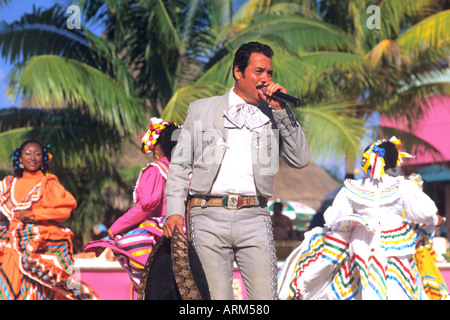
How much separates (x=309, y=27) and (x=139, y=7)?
2837 mm

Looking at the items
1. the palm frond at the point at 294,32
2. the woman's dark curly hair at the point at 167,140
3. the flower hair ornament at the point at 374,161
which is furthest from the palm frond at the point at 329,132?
the woman's dark curly hair at the point at 167,140

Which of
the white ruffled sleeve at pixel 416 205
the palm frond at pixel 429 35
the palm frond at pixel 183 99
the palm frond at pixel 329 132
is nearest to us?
the white ruffled sleeve at pixel 416 205

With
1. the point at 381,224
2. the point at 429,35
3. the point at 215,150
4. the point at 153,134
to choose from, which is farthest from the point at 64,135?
the point at 215,150

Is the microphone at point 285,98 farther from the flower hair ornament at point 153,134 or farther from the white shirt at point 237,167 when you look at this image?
the flower hair ornament at point 153,134

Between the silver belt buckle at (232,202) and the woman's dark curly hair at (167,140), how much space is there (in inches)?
79.8

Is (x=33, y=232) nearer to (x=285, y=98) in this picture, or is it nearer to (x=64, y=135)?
(x=285, y=98)

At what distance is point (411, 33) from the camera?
13.6 metres

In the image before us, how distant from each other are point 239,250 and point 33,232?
3241mm

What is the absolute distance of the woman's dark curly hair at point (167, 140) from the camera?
5.59 meters

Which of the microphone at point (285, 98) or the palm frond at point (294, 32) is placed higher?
the palm frond at point (294, 32)

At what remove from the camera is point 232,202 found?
3598 mm

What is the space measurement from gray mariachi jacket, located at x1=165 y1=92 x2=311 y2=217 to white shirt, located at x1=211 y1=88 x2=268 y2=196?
3cm

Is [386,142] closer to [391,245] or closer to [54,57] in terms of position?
[391,245]
